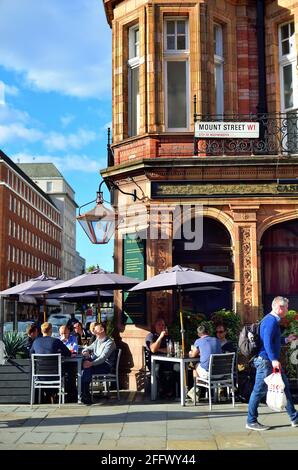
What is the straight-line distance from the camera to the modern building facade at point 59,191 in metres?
119

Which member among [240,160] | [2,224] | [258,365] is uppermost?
[2,224]

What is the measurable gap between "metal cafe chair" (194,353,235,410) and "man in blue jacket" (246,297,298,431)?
5.84 feet

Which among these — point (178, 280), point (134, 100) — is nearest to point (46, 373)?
point (178, 280)

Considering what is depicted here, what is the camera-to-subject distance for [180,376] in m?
10.5

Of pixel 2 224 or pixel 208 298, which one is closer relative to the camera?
pixel 208 298

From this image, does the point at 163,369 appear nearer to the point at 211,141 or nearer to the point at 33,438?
the point at 33,438

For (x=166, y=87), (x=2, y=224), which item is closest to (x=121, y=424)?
(x=166, y=87)

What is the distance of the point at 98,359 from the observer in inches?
420

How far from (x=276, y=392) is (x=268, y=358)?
1.74 feet

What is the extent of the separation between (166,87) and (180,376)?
22.3ft

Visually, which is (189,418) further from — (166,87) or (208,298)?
(166,87)

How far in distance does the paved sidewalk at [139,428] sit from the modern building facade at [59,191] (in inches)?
4238

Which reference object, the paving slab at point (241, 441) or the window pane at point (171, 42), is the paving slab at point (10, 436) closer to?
the paving slab at point (241, 441)

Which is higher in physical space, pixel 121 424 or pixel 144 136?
pixel 144 136
